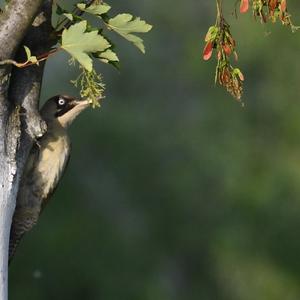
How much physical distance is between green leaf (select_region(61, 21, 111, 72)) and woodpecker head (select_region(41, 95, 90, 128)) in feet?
7.91

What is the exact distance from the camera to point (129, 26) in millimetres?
5434

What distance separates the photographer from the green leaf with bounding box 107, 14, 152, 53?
5406mm

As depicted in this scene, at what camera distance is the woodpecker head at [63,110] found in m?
7.71

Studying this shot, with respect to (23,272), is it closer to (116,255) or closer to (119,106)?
(116,255)

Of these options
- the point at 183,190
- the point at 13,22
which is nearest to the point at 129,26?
the point at 13,22

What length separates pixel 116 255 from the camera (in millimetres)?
19938

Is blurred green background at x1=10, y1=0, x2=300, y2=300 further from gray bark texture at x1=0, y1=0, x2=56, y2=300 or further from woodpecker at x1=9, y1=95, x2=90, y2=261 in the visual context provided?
gray bark texture at x1=0, y1=0, x2=56, y2=300

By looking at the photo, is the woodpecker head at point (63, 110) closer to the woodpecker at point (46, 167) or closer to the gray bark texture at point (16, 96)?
the woodpecker at point (46, 167)

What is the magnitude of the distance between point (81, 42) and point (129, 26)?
0.29m

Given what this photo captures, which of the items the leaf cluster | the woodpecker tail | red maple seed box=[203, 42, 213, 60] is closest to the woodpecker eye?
the woodpecker tail

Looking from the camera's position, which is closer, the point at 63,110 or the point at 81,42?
the point at 81,42

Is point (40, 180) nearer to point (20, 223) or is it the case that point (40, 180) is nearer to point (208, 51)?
point (20, 223)

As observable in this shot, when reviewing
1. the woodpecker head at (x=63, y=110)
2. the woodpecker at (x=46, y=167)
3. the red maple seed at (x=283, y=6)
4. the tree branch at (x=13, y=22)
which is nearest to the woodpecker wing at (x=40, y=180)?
the woodpecker at (x=46, y=167)

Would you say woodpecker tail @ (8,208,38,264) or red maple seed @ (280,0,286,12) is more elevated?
red maple seed @ (280,0,286,12)
